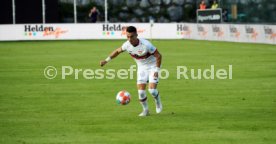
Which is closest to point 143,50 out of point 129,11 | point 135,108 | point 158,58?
point 158,58

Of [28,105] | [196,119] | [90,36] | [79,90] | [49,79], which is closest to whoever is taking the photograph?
[196,119]

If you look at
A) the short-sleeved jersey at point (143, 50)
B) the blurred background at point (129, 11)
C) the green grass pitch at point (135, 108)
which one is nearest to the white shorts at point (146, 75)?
the short-sleeved jersey at point (143, 50)

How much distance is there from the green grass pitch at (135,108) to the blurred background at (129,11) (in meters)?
16.1

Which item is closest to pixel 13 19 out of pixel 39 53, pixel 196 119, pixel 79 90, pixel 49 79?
pixel 39 53

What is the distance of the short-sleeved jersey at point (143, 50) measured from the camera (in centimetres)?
1691

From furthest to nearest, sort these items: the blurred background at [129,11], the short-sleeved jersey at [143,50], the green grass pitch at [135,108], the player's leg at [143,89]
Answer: the blurred background at [129,11] → the short-sleeved jersey at [143,50] → the player's leg at [143,89] → the green grass pitch at [135,108]

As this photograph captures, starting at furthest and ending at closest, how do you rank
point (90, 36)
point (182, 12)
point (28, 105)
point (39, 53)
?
point (182, 12)
point (90, 36)
point (39, 53)
point (28, 105)

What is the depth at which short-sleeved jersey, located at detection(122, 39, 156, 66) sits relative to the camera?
55.5 ft

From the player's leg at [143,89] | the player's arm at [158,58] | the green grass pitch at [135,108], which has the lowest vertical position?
the green grass pitch at [135,108]

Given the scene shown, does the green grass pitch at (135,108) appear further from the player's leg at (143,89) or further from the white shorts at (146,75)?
the white shorts at (146,75)

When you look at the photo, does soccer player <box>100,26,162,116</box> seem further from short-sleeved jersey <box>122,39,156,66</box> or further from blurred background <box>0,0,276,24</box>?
blurred background <box>0,0,276,24</box>

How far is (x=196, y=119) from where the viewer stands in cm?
1611

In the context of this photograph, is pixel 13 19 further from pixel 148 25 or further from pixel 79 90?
pixel 79 90

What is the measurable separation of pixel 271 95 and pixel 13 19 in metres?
35.5
